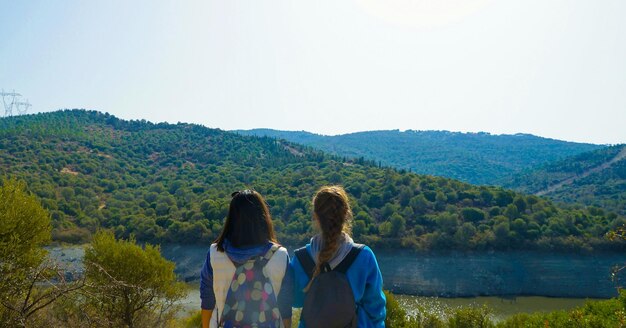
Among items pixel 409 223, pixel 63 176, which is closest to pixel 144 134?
pixel 63 176

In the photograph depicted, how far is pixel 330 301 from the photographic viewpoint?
2.54 m

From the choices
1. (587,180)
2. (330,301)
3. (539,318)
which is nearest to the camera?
(330,301)

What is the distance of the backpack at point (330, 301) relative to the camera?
2549 millimetres

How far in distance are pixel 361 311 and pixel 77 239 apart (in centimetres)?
4163

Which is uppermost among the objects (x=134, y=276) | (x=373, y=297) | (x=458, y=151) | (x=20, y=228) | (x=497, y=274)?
(x=458, y=151)

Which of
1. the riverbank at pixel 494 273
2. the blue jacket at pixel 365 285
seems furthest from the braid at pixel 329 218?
the riverbank at pixel 494 273

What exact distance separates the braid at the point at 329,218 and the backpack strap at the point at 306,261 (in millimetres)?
60

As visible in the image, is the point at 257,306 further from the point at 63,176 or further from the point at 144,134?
the point at 144,134

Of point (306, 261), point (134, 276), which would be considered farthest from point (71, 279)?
point (306, 261)

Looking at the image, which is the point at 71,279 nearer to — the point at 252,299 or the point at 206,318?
the point at 206,318

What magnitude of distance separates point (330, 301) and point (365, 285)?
269 mm

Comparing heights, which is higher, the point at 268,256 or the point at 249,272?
the point at 268,256

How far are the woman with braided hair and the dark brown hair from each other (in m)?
0.27

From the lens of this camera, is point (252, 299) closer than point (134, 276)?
Yes
